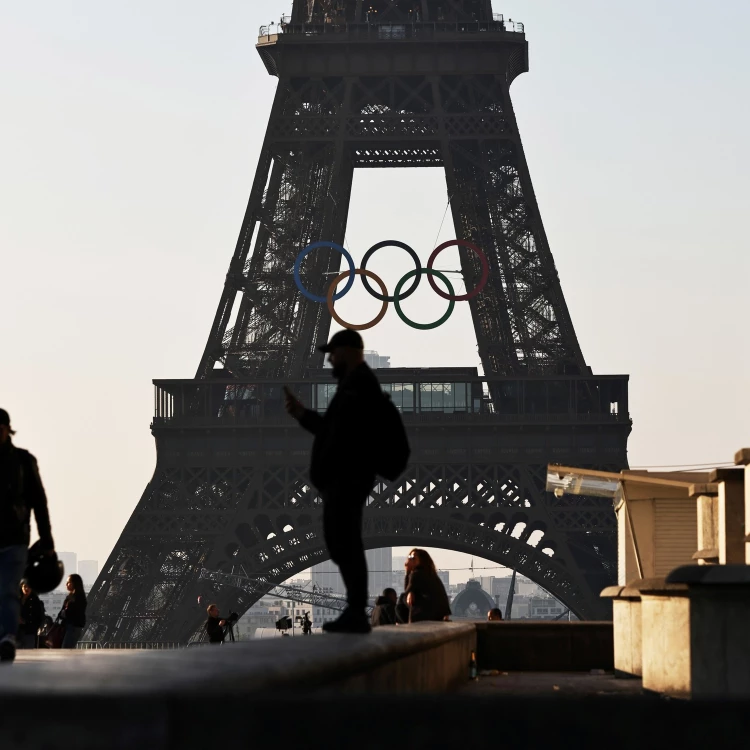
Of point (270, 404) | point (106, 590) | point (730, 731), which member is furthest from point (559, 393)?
point (730, 731)

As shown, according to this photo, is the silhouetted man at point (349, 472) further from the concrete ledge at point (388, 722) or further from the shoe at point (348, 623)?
the concrete ledge at point (388, 722)

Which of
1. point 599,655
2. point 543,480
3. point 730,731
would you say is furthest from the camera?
point 543,480

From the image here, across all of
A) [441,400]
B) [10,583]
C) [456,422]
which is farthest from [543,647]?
[441,400]

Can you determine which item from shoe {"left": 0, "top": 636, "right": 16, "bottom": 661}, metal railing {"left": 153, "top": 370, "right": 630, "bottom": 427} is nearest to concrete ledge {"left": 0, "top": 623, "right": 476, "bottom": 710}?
shoe {"left": 0, "top": 636, "right": 16, "bottom": 661}

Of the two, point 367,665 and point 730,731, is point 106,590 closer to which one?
point 367,665

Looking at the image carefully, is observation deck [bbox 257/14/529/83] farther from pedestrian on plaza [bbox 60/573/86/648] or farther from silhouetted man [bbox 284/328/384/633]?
silhouetted man [bbox 284/328/384/633]
